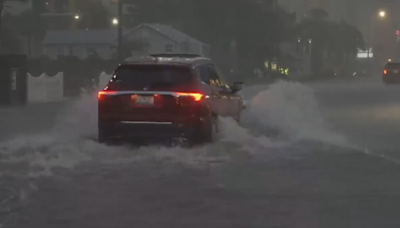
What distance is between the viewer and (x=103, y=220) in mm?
8727

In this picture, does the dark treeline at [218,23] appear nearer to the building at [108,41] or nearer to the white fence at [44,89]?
the building at [108,41]

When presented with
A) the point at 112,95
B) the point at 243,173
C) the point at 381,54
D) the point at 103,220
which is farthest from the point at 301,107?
the point at 381,54

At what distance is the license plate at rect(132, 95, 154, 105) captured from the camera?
14.4 meters

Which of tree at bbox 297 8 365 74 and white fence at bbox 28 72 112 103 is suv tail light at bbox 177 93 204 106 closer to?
white fence at bbox 28 72 112 103

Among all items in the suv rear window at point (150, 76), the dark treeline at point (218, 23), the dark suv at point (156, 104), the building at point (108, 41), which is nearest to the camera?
the dark suv at point (156, 104)

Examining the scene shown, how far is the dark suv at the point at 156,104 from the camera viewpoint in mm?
14352

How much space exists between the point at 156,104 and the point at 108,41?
63010mm

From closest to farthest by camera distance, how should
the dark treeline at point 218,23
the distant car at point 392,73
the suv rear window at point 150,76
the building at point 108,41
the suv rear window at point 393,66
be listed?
the suv rear window at point 150,76
the distant car at point 392,73
the suv rear window at point 393,66
the building at point 108,41
the dark treeline at point 218,23

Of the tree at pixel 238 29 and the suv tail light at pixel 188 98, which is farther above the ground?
the tree at pixel 238 29

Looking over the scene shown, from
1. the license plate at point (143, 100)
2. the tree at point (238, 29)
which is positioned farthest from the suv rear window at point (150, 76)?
the tree at point (238, 29)

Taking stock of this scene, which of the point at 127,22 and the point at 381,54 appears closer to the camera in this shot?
the point at 127,22

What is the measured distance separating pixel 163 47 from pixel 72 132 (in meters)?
62.8

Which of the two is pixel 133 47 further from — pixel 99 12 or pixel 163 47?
pixel 99 12

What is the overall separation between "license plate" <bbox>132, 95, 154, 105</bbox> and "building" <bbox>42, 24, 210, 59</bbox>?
6095cm
